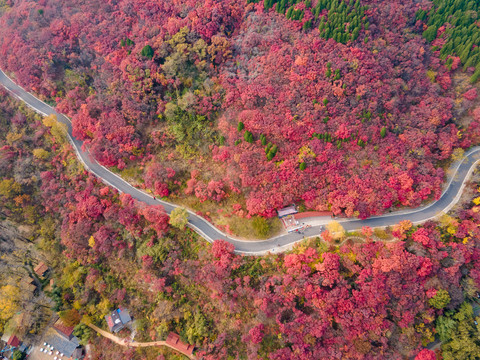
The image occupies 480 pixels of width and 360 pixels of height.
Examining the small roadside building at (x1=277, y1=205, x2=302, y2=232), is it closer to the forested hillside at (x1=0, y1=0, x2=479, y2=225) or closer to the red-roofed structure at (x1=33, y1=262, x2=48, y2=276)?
the forested hillside at (x1=0, y1=0, x2=479, y2=225)

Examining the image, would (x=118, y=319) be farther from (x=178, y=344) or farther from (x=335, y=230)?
(x=335, y=230)

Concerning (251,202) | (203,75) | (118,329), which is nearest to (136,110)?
(203,75)

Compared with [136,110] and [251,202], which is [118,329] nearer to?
[251,202]

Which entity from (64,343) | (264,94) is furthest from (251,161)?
(64,343)

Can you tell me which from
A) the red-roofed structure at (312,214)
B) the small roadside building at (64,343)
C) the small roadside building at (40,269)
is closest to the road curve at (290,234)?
the red-roofed structure at (312,214)

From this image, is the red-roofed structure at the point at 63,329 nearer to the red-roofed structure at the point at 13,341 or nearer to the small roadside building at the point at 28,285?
the red-roofed structure at the point at 13,341

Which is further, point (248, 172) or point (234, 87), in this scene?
point (234, 87)
